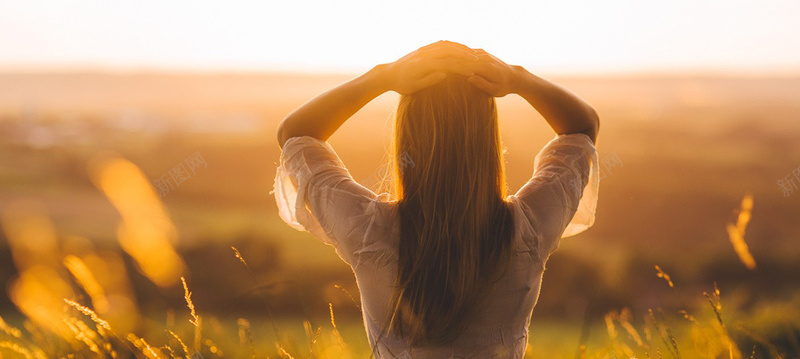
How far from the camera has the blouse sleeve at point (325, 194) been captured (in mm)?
1254

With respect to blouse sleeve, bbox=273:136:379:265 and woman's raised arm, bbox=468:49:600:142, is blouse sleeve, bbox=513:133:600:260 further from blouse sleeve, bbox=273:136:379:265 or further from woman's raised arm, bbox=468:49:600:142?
blouse sleeve, bbox=273:136:379:265

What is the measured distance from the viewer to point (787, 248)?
19938 millimetres

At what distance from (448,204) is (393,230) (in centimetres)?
14

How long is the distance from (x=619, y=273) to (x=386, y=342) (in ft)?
47.7

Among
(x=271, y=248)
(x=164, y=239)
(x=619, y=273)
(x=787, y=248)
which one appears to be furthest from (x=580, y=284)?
(x=164, y=239)

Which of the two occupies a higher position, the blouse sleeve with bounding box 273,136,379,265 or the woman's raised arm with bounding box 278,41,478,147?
the woman's raised arm with bounding box 278,41,478,147

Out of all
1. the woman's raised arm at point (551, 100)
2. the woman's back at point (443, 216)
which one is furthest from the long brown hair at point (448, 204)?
the woman's raised arm at point (551, 100)

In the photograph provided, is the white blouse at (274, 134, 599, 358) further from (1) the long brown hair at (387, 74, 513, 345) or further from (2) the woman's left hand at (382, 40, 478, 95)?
(2) the woman's left hand at (382, 40, 478, 95)

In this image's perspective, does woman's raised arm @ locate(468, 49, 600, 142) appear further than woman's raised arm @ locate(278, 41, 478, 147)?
Yes

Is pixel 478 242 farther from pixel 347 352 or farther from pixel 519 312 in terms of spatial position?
pixel 347 352

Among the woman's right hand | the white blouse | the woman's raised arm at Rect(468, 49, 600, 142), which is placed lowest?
the white blouse

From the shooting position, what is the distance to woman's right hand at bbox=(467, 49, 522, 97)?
125cm

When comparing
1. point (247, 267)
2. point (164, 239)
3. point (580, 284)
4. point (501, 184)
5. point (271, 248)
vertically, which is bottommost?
point (580, 284)

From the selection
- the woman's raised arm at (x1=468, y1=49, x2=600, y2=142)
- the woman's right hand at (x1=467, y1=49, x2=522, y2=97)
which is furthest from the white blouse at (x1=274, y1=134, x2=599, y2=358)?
the woman's right hand at (x1=467, y1=49, x2=522, y2=97)
